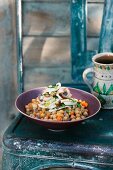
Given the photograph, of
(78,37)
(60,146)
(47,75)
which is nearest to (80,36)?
(78,37)

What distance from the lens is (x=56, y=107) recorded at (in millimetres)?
1205

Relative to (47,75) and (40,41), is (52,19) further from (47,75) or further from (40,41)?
(47,75)

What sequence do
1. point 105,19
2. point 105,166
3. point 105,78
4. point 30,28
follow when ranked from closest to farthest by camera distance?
point 105,166, point 105,78, point 105,19, point 30,28

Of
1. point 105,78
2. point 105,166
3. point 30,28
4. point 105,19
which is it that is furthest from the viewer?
point 30,28

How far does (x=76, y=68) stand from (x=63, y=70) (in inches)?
4.0

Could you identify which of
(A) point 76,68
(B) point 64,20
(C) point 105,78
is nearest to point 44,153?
(C) point 105,78

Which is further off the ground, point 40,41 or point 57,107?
point 40,41

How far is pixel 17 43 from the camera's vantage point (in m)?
1.60

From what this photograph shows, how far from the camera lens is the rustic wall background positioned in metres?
1.57

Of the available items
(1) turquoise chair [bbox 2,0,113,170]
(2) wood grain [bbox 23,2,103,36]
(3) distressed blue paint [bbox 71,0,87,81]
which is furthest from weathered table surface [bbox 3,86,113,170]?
(2) wood grain [bbox 23,2,103,36]

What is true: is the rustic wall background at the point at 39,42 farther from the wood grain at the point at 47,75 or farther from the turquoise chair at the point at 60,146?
the turquoise chair at the point at 60,146

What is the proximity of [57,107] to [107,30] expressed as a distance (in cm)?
45

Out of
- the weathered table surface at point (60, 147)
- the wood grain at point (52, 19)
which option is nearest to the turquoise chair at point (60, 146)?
the weathered table surface at point (60, 147)

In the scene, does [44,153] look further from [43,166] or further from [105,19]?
[105,19]
